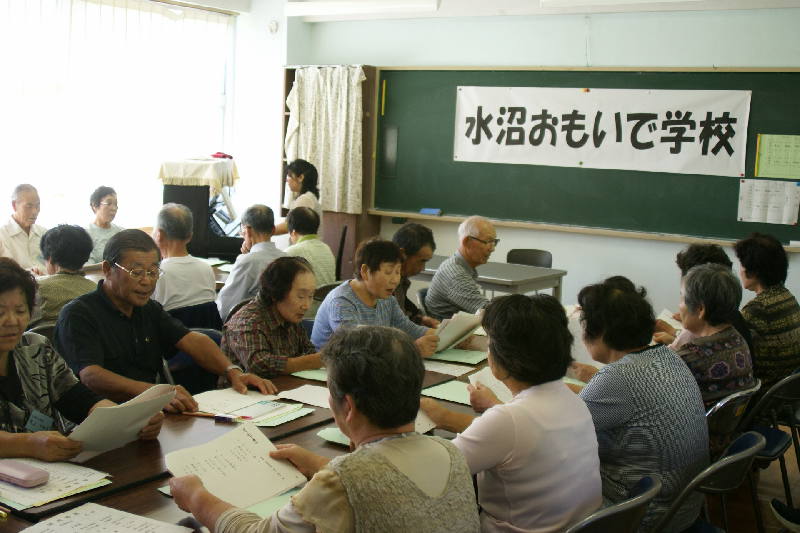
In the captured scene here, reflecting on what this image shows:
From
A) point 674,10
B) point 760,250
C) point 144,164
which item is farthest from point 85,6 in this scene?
point 760,250

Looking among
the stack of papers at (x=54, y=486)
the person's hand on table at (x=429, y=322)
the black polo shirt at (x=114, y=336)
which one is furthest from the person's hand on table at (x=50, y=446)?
the person's hand on table at (x=429, y=322)

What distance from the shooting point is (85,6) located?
655 centimetres

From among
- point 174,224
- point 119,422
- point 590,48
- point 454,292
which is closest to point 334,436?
point 119,422

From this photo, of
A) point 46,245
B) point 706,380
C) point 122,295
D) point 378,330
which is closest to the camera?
point 378,330

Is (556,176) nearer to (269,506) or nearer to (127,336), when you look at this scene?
(127,336)

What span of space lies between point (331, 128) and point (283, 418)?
17.0 feet

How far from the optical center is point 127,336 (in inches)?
108

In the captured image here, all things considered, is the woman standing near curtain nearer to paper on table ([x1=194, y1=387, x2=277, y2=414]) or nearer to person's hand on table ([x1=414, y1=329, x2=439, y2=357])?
person's hand on table ([x1=414, y1=329, x2=439, y2=357])

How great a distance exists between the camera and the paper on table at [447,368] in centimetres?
325

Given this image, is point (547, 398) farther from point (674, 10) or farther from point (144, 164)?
point (144, 164)

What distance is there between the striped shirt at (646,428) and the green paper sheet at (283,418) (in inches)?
33.3

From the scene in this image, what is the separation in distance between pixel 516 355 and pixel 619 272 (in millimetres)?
4857

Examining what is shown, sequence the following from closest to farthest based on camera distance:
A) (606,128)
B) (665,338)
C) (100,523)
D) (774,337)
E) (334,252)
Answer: (100,523) → (774,337) → (665,338) → (606,128) → (334,252)

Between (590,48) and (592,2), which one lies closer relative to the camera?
(592,2)
